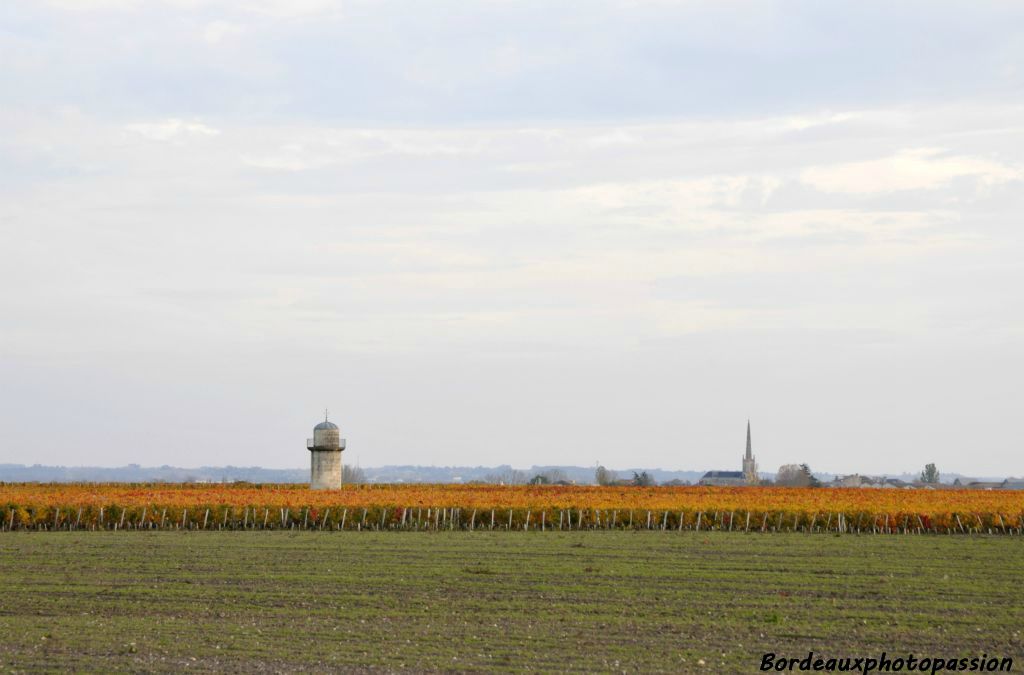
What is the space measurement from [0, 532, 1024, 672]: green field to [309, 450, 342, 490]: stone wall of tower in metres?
42.2

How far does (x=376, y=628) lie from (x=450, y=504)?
112 feet

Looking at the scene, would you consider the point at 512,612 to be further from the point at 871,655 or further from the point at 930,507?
the point at 930,507

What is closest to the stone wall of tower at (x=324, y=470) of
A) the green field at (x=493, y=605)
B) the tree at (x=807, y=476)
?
the green field at (x=493, y=605)

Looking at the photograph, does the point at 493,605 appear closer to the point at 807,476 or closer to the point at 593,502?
the point at 593,502

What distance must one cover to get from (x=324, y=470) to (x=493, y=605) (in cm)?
6020

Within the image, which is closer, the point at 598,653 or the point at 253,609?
the point at 598,653

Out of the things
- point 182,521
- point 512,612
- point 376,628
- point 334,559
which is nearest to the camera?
point 376,628

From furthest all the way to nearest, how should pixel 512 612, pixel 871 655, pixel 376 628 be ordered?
pixel 512 612
pixel 376 628
pixel 871 655

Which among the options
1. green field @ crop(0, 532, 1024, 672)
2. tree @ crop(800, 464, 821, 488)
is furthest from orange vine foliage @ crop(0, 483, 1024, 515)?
tree @ crop(800, 464, 821, 488)

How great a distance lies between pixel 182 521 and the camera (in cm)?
5509

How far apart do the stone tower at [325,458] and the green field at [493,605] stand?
4230 cm

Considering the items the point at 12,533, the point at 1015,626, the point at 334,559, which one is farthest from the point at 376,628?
the point at 12,533

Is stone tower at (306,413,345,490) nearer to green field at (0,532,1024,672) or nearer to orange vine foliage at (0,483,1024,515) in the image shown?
orange vine foliage at (0,483,1024,515)

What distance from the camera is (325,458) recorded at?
8606 centimetres
